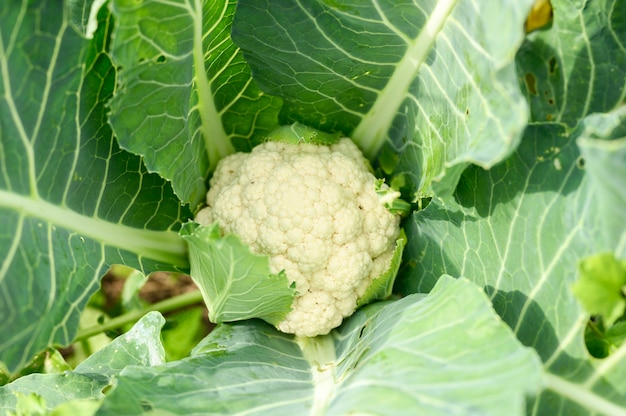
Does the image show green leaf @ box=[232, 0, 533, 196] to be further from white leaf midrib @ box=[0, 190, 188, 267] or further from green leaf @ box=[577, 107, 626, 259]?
white leaf midrib @ box=[0, 190, 188, 267]

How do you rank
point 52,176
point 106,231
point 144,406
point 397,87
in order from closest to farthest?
point 144,406 < point 52,176 < point 106,231 < point 397,87

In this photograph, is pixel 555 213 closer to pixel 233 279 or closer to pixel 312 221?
pixel 312 221

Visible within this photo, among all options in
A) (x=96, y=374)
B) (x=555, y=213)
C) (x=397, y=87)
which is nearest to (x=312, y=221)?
(x=397, y=87)

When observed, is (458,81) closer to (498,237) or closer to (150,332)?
(498,237)

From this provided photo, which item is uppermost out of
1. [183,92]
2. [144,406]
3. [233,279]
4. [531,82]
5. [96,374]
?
[183,92]

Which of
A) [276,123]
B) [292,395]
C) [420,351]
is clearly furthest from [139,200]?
[420,351]

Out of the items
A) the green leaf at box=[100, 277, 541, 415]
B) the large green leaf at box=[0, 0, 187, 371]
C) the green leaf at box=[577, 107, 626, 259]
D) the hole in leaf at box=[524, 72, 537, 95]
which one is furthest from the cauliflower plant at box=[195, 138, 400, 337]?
the green leaf at box=[577, 107, 626, 259]

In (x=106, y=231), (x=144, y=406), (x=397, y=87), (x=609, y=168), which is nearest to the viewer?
(x=609, y=168)
